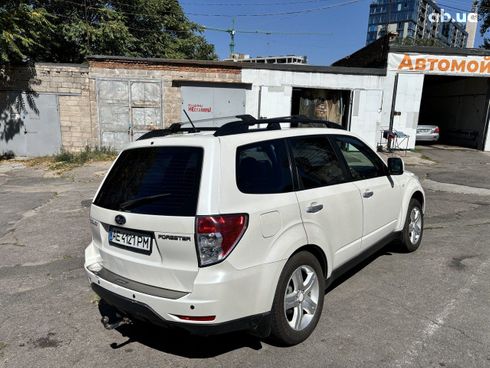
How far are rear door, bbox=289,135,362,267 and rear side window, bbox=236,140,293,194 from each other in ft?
0.46

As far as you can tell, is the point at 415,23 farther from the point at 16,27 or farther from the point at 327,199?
the point at 327,199

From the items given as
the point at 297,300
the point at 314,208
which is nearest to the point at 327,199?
the point at 314,208

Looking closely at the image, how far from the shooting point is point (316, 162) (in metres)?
3.51

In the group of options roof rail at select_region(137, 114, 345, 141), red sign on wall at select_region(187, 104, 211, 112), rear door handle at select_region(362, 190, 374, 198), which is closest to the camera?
roof rail at select_region(137, 114, 345, 141)

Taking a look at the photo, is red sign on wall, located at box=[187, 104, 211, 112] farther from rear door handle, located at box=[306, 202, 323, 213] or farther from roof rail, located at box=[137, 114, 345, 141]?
rear door handle, located at box=[306, 202, 323, 213]

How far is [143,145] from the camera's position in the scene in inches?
127

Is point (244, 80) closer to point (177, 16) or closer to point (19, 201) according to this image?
point (19, 201)

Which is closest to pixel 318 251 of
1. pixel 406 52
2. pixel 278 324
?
pixel 278 324

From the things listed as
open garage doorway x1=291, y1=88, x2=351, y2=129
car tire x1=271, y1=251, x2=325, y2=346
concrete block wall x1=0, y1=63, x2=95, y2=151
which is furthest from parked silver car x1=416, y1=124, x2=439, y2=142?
car tire x1=271, y1=251, x2=325, y2=346

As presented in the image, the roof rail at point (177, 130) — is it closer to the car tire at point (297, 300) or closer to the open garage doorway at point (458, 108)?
the car tire at point (297, 300)

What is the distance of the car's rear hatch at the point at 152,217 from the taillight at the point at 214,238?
0.05 m

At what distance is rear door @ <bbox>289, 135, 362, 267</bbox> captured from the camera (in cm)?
318

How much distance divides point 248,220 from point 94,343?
174 cm

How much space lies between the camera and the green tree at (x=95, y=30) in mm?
13305
